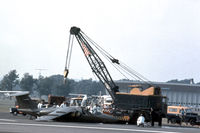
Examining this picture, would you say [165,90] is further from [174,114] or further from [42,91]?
[174,114]

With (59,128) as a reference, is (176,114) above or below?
above

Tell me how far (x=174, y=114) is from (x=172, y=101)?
98.3 meters

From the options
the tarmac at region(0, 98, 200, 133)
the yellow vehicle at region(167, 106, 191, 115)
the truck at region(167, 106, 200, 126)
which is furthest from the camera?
the yellow vehicle at region(167, 106, 191, 115)

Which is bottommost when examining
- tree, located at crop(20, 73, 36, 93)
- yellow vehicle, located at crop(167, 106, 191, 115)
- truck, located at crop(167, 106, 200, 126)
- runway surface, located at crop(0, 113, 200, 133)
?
runway surface, located at crop(0, 113, 200, 133)

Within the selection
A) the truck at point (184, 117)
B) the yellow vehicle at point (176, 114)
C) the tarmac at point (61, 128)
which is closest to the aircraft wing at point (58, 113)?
the tarmac at point (61, 128)

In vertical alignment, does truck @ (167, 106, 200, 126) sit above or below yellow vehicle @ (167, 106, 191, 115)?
below

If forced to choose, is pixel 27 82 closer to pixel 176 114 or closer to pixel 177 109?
pixel 177 109

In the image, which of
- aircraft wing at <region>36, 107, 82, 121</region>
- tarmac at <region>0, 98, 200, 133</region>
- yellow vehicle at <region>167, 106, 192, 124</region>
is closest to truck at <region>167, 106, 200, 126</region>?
yellow vehicle at <region>167, 106, 192, 124</region>

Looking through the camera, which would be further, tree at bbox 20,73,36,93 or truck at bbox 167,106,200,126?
tree at bbox 20,73,36,93

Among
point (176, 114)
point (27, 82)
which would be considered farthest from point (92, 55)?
Answer: point (27, 82)

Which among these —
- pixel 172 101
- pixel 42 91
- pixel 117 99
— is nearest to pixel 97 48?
pixel 117 99

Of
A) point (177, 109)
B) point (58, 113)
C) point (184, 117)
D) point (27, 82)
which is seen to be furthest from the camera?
point (27, 82)

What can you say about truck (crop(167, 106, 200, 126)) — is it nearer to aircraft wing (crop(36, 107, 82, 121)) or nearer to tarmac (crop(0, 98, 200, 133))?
aircraft wing (crop(36, 107, 82, 121))

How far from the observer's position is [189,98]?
15488cm
